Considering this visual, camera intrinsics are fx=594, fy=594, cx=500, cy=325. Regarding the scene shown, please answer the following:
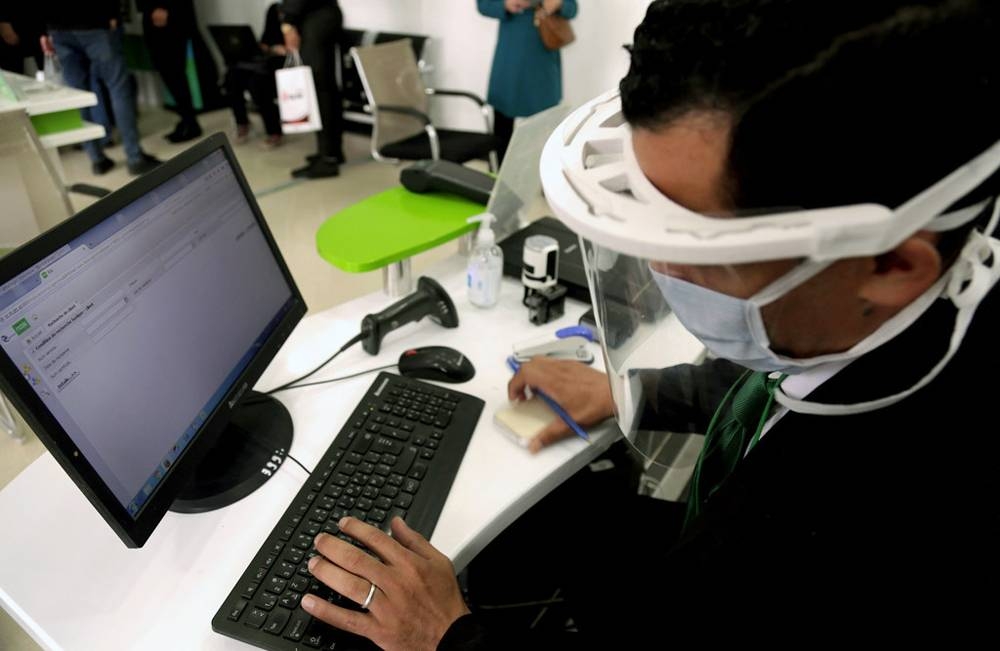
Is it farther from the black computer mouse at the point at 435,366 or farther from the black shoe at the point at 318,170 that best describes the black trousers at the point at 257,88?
the black computer mouse at the point at 435,366

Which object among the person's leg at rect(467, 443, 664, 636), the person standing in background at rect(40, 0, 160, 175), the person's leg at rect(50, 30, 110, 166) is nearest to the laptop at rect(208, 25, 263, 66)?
the person standing in background at rect(40, 0, 160, 175)

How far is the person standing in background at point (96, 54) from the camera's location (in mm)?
3584

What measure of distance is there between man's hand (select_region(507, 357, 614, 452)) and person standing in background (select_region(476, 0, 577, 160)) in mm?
2533

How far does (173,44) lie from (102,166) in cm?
127

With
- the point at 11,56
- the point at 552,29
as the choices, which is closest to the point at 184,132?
the point at 11,56

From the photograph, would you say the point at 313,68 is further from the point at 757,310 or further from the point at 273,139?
the point at 757,310

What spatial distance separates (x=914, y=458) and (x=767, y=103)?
0.39m

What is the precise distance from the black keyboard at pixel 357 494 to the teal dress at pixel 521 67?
2696mm

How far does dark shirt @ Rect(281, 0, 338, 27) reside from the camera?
3.58 meters

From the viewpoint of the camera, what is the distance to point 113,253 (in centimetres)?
66

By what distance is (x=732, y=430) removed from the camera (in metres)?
0.86

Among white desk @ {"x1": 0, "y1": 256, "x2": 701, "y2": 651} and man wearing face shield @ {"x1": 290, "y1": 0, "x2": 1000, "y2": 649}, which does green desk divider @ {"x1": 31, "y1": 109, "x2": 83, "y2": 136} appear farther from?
man wearing face shield @ {"x1": 290, "y1": 0, "x2": 1000, "y2": 649}

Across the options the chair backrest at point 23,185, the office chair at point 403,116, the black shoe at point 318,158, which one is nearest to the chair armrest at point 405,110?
the office chair at point 403,116

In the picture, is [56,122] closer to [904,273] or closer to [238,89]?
[238,89]
